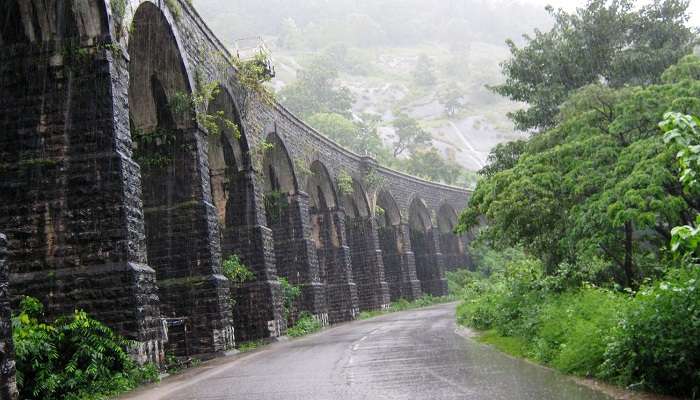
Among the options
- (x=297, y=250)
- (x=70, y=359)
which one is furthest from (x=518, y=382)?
(x=297, y=250)

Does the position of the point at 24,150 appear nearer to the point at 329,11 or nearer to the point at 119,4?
the point at 119,4

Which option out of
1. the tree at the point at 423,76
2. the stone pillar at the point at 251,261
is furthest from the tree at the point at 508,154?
the tree at the point at 423,76

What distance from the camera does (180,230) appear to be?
52.3 ft

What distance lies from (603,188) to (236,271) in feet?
33.0

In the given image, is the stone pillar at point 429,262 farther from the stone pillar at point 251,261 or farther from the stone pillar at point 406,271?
the stone pillar at point 251,261

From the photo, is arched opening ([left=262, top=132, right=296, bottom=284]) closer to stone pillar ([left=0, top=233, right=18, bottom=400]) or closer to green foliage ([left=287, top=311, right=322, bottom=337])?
green foliage ([left=287, top=311, right=322, bottom=337])

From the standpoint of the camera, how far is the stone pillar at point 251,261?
65.0 ft

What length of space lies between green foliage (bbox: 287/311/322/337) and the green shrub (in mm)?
15698

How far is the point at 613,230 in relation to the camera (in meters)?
12.0

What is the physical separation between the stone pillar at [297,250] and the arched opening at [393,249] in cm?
1622

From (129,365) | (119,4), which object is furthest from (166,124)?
(129,365)

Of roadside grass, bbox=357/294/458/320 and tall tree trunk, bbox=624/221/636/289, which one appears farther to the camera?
roadside grass, bbox=357/294/458/320

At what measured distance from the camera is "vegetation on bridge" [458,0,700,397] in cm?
629

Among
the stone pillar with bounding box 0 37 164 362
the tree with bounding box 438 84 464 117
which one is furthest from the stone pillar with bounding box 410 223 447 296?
the tree with bounding box 438 84 464 117
